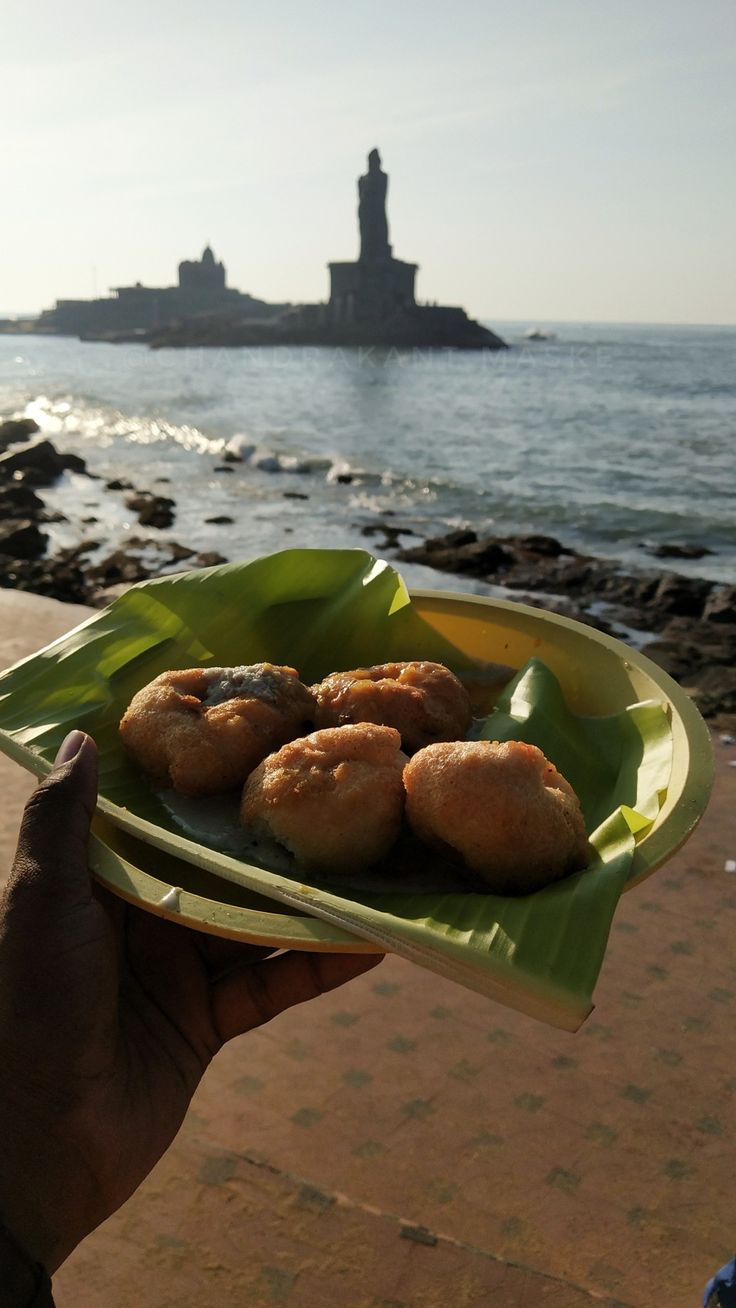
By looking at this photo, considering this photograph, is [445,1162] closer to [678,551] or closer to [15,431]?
[678,551]

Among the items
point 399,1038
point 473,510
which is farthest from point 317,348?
point 399,1038

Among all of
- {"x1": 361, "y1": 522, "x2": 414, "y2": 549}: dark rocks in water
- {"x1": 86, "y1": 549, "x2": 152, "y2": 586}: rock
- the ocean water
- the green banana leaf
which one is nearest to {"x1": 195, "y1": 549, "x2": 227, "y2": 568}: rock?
the ocean water

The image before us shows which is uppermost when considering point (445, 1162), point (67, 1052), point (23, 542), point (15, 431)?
point (67, 1052)

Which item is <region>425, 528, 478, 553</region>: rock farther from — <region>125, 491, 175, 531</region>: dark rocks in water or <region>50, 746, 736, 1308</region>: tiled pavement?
<region>50, 746, 736, 1308</region>: tiled pavement

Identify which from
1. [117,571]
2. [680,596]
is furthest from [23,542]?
[680,596]

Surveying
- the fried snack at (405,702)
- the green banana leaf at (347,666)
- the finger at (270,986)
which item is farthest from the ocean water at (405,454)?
the finger at (270,986)

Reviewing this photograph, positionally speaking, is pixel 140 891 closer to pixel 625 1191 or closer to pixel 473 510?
pixel 625 1191
